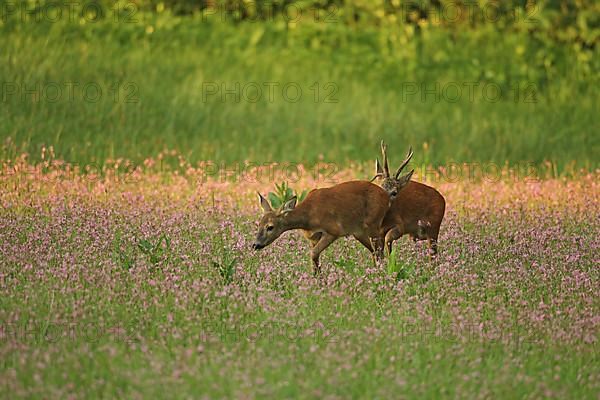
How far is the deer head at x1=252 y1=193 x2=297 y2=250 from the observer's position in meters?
9.61

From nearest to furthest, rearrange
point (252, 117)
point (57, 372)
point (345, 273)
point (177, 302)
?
point (57, 372), point (177, 302), point (345, 273), point (252, 117)

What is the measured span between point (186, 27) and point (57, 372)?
1576 cm

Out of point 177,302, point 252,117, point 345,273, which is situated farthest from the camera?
point 252,117

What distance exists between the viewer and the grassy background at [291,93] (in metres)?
17.4

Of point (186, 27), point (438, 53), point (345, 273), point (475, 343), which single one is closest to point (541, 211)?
point (345, 273)

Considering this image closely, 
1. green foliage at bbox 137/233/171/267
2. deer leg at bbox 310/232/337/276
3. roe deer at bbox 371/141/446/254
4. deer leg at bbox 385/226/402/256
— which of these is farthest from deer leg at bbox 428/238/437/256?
green foliage at bbox 137/233/171/267

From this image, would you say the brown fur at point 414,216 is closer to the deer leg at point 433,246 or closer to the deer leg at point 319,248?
the deer leg at point 433,246

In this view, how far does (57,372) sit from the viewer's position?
22.2ft

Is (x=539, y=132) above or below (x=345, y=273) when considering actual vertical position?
below

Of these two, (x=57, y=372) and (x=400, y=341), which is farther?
(x=400, y=341)

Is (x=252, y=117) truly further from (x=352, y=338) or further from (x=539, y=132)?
(x=352, y=338)

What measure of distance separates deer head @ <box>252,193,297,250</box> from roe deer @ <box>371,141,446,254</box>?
3.84 feet

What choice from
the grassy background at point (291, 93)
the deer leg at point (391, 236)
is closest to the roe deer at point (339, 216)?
the deer leg at point (391, 236)

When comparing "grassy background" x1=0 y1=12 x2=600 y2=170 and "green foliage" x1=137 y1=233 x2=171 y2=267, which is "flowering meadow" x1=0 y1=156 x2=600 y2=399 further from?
"grassy background" x1=0 y1=12 x2=600 y2=170
